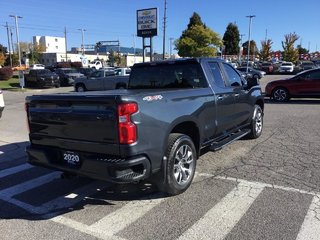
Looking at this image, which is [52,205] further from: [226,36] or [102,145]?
[226,36]

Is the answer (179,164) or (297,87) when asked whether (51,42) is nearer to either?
(297,87)

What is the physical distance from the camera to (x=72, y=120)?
446 centimetres

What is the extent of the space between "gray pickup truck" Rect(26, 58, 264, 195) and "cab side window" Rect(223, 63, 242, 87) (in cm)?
51

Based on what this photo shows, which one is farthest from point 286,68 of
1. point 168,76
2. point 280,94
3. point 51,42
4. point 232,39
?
point 51,42

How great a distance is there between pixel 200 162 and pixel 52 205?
2.87 meters

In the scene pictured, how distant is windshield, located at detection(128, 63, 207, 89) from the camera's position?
19.6 ft

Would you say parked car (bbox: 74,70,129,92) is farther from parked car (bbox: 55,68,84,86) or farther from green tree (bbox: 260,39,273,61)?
green tree (bbox: 260,39,273,61)

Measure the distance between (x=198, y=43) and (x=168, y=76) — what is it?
55.7 m

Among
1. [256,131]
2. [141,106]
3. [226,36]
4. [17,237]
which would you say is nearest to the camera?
[17,237]

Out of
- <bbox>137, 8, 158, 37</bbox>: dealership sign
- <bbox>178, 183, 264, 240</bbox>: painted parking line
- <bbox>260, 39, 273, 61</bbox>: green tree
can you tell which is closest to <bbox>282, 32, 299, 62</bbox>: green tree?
<bbox>260, 39, 273, 61</bbox>: green tree

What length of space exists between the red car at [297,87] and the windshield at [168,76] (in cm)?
1192

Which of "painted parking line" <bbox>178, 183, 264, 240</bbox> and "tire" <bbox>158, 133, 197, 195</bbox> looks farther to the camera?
"tire" <bbox>158, 133, 197, 195</bbox>

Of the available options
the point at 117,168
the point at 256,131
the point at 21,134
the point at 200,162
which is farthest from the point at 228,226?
the point at 21,134

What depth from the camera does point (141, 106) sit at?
4172 millimetres
